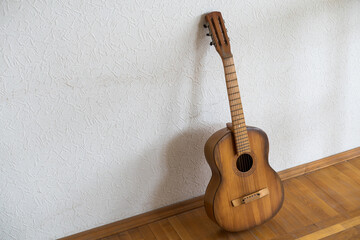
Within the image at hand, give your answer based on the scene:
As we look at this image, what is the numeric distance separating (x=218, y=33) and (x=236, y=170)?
559mm

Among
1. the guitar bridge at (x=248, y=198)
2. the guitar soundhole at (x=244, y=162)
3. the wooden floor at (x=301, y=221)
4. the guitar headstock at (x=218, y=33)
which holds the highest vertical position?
the guitar headstock at (x=218, y=33)

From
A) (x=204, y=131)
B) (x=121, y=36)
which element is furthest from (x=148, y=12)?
(x=204, y=131)

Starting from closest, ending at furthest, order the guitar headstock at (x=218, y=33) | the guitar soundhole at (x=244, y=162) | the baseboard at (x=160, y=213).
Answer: the guitar headstock at (x=218, y=33), the guitar soundhole at (x=244, y=162), the baseboard at (x=160, y=213)

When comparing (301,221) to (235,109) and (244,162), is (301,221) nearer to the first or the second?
(244,162)

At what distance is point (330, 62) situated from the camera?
6.68 ft

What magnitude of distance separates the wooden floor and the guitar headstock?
30.6 inches

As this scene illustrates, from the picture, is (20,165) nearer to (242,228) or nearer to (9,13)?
(9,13)

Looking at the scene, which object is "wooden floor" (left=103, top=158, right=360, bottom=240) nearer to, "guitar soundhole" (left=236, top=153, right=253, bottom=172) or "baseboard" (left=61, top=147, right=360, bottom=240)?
"baseboard" (left=61, top=147, right=360, bottom=240)

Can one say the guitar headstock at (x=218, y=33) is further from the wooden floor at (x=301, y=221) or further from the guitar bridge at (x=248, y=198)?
the wooden floor at (x=301, y=221)

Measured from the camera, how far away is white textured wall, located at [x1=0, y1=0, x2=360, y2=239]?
155cm

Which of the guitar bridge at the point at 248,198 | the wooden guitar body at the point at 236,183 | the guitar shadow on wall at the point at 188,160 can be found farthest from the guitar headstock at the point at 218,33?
the guitar bridge at the point at 248,198

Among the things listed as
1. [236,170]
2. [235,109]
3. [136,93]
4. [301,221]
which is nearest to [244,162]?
[236,170]

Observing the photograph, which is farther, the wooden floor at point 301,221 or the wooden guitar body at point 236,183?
the wooden floor at point 301,221

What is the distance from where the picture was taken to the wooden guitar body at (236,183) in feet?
5.69
